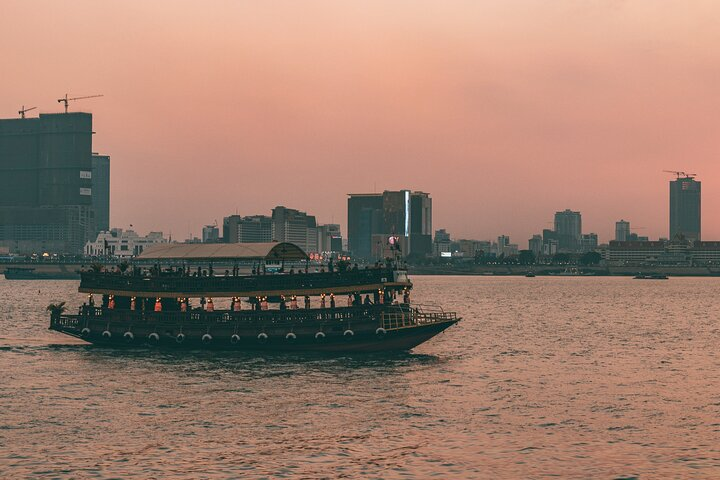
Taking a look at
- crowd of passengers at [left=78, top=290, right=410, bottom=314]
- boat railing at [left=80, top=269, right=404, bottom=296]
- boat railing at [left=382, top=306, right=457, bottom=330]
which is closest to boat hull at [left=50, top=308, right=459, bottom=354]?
boat railing at [left=382, top=306, right=457, bottom=330]

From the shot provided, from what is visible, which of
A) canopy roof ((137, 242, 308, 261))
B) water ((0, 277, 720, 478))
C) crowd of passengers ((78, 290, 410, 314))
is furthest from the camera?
canopy roof ((137, 242, 308, 261))

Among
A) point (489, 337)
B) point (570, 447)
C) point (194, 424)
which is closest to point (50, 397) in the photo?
point (194, 424)

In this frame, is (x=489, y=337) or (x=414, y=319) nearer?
(x=414, y=319)

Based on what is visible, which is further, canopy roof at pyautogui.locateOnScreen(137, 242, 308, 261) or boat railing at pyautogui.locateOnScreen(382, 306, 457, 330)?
canopy roof at pyautogui.locateOnScreen(137, 242, 308, 261)

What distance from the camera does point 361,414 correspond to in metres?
44.8

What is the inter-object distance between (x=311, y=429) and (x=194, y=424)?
5.28 m

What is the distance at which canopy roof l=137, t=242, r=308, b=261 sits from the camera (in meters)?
70.1

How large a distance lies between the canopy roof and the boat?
10 cm

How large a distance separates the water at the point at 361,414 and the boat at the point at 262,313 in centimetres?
139

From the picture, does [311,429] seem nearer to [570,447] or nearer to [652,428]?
[570,447]

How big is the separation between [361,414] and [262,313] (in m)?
23.6

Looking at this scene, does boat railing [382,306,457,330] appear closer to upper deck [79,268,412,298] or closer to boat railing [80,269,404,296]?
upper deck [79,268,412,298]

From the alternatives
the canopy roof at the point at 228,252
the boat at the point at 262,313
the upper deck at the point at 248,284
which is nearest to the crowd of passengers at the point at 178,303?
the boat at the point at 262,313

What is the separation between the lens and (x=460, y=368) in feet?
208
